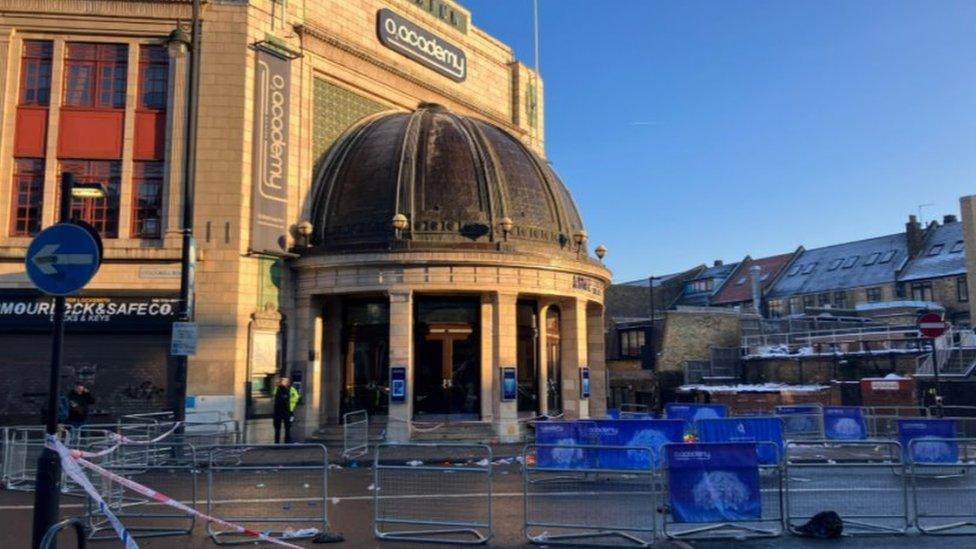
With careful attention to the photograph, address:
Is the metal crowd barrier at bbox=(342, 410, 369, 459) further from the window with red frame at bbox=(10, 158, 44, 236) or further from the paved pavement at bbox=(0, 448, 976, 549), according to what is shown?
the window with red frame at bbox=(10, 158, 44, 236)

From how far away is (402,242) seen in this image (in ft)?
81.0

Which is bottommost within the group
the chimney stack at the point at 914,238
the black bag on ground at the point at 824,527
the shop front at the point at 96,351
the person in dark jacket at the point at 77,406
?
the black bag on ground at the point at 824,527

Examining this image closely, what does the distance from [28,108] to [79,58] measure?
6.76 ft

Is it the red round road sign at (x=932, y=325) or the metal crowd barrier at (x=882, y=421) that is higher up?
the red round road sign at (x=932, y=325)

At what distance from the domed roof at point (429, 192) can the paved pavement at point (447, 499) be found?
10.4m

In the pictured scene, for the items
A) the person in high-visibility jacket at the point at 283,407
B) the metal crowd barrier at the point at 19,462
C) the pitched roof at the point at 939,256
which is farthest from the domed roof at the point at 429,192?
the pitched roof at the point at 939,256

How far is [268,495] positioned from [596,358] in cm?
1993

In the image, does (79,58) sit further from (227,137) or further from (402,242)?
(402,242)

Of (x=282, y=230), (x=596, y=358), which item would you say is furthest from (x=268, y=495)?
(x=596, y=358)

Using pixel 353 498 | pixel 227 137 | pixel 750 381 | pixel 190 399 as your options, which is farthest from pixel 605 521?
pixel 750 381

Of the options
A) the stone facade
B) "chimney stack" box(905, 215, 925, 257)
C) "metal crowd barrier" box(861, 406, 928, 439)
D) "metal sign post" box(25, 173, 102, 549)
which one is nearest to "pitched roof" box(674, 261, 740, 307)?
"chimney stack" box(905, 215, 925, 257)

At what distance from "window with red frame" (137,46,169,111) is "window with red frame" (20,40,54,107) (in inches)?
102

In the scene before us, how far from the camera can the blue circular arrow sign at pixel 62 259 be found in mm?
7711

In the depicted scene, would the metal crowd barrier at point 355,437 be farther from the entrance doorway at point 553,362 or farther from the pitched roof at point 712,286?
the pitched roof at point 712,286
